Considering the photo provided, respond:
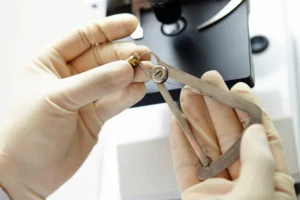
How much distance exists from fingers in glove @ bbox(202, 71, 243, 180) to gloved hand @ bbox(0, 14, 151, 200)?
0.08m

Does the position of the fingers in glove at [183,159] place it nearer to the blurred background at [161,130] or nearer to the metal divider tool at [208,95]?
the metal divider tool at [208,95]

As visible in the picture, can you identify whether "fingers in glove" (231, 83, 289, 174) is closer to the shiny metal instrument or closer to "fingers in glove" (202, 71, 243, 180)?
"fingers in glove" (202, 71, 243, 180)

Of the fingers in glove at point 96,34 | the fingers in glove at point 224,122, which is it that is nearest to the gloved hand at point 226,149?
the fingers in glove at point 224,122

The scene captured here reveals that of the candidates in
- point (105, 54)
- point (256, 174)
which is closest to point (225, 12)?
point (105, 54)

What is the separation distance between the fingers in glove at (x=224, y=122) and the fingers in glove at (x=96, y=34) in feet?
0.41

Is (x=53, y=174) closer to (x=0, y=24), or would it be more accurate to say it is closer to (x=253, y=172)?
(x=253, y=172)

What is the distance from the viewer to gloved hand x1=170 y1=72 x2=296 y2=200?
42 centimetres

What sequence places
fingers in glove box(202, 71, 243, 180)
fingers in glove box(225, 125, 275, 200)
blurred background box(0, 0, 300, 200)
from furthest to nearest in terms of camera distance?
1. blurred background box(0, 0, 300, 200)
2. fingers in glove box(202, 71, 243, 180)
3. fingers in glove box(225, 125, 275, 200)

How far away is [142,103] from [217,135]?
0.14 meters

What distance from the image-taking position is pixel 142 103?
626mm

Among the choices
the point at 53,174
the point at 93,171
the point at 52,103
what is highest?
the point at 52,103

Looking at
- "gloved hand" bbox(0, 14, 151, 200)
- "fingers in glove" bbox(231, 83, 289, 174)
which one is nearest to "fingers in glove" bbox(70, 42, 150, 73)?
"gloved hand" bbox(0, 14, 151, 200)

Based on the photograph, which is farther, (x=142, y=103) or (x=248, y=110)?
(x=142, y=103)

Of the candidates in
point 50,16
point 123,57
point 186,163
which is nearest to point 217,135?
point 186,163
